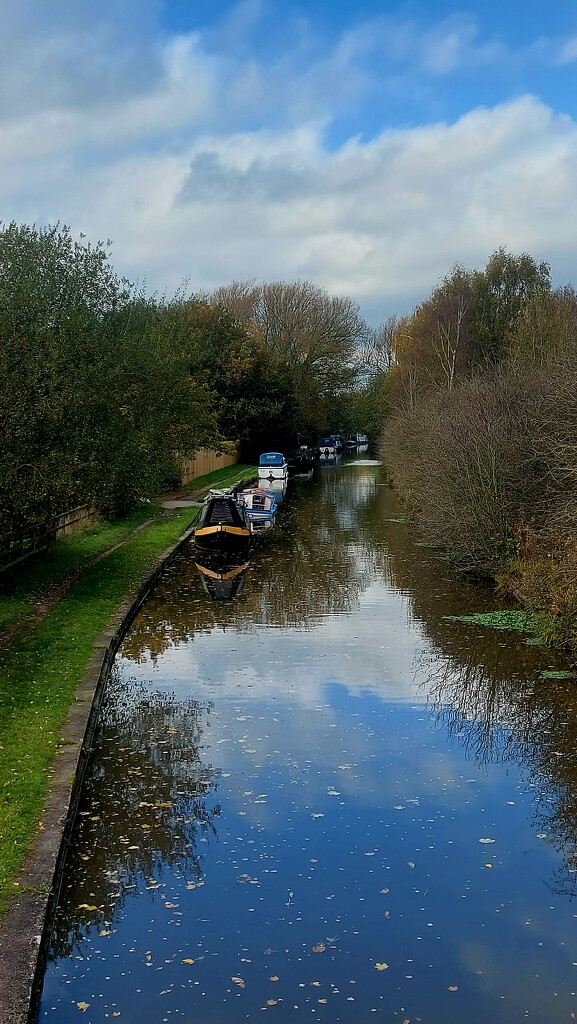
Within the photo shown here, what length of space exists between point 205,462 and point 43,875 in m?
50.5

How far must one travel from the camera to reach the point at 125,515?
3391 centimetres

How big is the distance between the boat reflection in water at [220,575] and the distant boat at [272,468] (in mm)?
24331

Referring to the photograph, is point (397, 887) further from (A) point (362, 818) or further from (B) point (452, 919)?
(A) point (362, 818)

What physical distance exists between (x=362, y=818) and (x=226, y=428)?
5303 centimetres

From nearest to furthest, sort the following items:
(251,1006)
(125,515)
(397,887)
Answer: (251,1006) → (397,887) → (125,515)

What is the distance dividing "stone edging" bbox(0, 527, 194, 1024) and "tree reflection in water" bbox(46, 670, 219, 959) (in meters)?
0.18

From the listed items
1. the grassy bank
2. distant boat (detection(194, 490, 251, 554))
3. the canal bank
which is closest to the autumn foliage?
distant boat (detection(194, 490, 251, 554))

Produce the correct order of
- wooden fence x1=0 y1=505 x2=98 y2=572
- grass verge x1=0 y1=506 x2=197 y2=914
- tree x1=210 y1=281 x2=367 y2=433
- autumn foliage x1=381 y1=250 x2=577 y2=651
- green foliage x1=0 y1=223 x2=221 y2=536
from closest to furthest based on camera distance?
grass verge x1=0 y1=506 x2=197 y2=914
autumn foliage x1=381 y1=250 x2=577 y2=651
green foliage x1=0 y1=223 x2=221 y2=536
wooden fence x1=0 y1=505 x2=98 y2=572
tree x1=210 y1=281 x2=367 y2=433

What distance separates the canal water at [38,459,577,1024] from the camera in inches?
264

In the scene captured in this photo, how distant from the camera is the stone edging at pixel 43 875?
20.2 ft

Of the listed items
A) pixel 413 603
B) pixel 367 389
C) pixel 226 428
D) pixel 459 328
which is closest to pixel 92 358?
pixel 413 603

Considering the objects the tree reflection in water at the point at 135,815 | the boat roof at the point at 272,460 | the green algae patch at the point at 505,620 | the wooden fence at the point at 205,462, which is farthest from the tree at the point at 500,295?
the tree reflection in water at the point at 135,815

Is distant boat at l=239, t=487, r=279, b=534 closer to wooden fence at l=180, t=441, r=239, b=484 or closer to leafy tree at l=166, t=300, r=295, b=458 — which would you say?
Answer: wooden fence at l=180, t=441, r=239, b=484

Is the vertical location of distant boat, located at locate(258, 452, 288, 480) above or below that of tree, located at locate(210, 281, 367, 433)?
below
